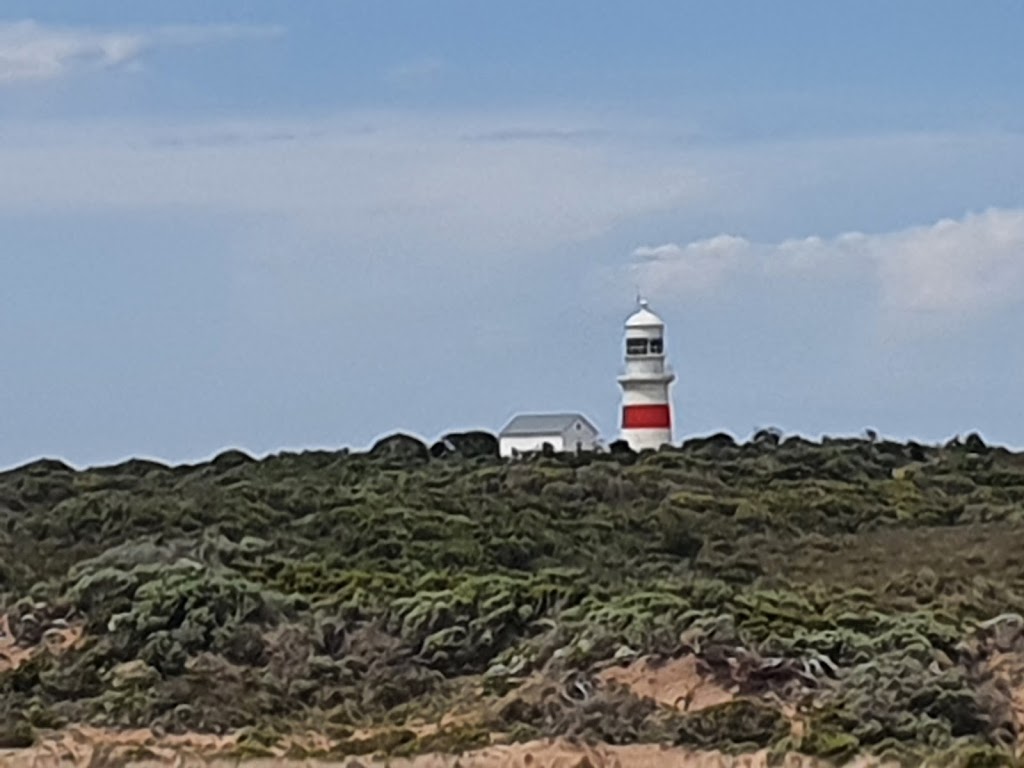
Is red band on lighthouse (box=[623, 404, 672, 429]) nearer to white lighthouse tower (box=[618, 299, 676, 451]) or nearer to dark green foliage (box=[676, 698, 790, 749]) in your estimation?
white lighthouse tower (box=[618, 299, 676, 451])

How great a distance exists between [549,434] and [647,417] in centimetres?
210

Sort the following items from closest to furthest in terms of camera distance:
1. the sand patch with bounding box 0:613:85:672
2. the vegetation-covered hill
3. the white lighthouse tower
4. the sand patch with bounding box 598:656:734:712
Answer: the vegetation-covered hill < the sand patch with bounding box 598:656:734:712 < the sand patch with bounding box 0:613:85:672 < the white lighthouse tower

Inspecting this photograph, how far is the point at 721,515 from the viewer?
86.0ft

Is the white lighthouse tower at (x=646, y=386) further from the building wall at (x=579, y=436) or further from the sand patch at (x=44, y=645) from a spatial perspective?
the sand patch at (x=44, y=645)

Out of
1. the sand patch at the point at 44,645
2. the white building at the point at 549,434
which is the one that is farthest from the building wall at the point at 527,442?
the sand patch at the point at 44,645

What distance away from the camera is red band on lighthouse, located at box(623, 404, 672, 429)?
1468 inches

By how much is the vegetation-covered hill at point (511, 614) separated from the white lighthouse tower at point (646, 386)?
8.32 m

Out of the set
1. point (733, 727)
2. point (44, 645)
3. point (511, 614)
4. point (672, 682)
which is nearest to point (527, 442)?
point (44, 645)

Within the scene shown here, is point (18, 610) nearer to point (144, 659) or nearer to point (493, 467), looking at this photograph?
point (144, 659)

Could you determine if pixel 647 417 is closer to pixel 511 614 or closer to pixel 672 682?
pixel 511 614

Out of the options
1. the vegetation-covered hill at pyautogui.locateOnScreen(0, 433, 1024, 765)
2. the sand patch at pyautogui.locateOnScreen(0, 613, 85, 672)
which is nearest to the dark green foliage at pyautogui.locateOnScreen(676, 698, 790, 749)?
the vegetation-covered hill at pyautogui.locateOnScreen(0, 433, 1024, 765)

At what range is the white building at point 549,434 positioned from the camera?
124 feet

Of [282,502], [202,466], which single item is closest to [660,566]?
[282,502]

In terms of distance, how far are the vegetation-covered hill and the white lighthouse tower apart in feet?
27.3
